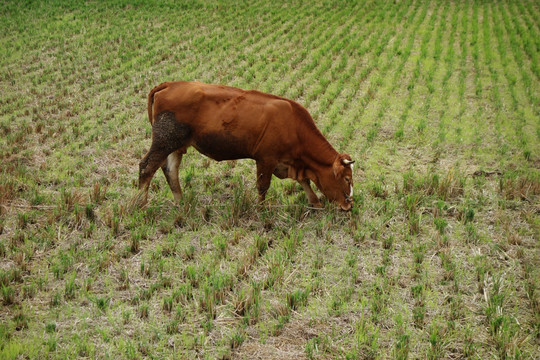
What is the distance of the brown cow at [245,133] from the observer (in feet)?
18.9

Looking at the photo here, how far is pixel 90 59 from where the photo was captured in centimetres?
1330

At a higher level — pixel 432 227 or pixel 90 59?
pixel 90 59

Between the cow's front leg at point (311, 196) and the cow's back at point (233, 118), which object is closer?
the cow's back at point (233, 118)

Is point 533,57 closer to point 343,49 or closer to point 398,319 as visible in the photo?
point 343,49

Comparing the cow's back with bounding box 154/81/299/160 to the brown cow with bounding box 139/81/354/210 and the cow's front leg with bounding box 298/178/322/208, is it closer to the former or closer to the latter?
the brown cow with bounding box 139/81/354/210

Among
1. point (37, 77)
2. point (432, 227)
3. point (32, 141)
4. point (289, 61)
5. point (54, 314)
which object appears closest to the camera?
point (54, 314)

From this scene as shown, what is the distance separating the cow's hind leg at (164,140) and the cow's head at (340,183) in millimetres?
1756

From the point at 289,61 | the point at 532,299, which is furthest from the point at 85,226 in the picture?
the point at 289,61

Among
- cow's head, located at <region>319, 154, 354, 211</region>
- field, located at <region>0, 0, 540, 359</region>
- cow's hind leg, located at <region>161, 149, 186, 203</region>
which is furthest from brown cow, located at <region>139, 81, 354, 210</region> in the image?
field, located at <region>0, 0, 540, 359</region>

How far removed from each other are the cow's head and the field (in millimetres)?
191

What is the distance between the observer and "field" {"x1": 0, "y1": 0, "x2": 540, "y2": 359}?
3.97 metres

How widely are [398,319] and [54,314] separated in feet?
9.52

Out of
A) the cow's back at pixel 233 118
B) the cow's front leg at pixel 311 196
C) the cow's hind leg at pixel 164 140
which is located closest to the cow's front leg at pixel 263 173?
the cow's back at pixel 233 118

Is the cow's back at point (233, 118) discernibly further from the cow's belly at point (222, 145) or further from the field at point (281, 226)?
the field at point (281, 226)
